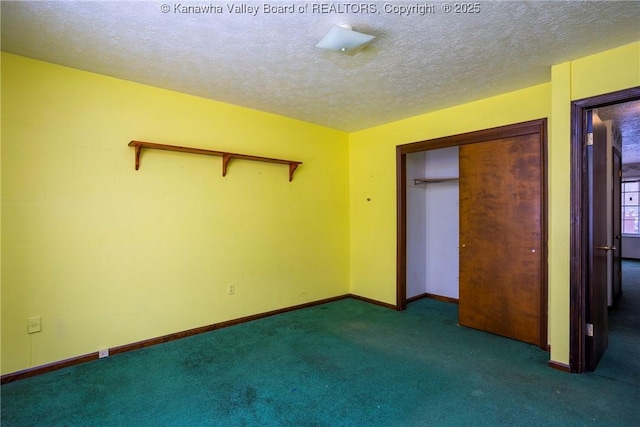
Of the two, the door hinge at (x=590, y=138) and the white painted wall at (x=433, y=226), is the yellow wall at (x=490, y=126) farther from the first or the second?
the white painted wall at (x=433, y=226)

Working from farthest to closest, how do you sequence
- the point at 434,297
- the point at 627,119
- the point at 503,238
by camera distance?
the point at 434,297 → the point at 627,119 → the point at 503,238

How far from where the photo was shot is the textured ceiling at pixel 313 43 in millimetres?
1943

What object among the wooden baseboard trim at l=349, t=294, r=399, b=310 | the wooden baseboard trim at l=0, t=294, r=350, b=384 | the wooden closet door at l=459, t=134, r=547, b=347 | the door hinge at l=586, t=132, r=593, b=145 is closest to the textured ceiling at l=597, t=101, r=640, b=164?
the door hinge at l=586, t=132, r=593, b=145

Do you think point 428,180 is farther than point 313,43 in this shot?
Yes

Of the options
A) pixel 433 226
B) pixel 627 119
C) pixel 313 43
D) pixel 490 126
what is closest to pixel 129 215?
pixel 313 43

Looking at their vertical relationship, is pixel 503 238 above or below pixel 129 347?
above

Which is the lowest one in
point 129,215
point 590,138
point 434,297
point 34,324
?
point 434,297

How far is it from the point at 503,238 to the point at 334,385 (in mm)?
2351

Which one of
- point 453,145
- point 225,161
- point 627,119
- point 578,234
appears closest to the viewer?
point 578,234

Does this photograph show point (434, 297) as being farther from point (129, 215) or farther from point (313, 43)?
point (129, 215)

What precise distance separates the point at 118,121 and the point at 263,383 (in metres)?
2.65

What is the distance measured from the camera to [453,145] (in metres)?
3.74

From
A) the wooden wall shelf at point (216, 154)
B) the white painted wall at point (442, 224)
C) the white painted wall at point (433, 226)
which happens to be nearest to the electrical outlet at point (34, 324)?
the wooden wall shelf at point (216, 154)

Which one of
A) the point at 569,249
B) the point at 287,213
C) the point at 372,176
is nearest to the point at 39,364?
the point at 287,213
